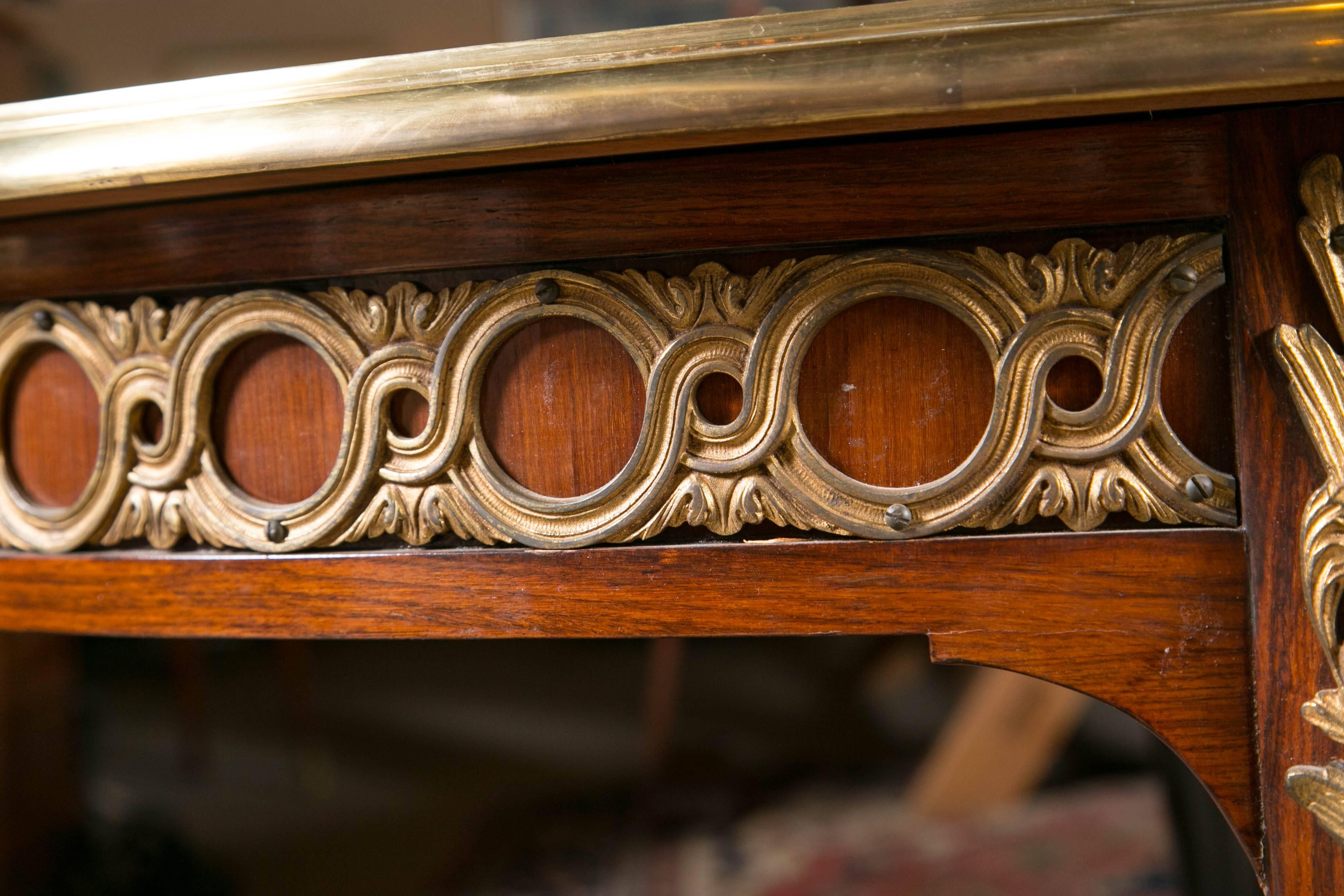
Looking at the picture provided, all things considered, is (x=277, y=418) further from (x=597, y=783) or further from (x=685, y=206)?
(x=597, y=783)

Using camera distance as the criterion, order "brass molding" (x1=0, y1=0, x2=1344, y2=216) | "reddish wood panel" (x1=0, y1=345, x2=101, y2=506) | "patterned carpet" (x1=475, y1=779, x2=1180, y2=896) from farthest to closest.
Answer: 1. "patterned carpet" (x1=475, y1=779, x2=1180, y2=896)
2. "reddish wood panel" (x1=0, y1=345, x2=101, y2=506)
3. "brass molding" (x1=0, y1=0, x2=1344, y2=216)

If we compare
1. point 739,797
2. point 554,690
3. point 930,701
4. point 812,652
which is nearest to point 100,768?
point 554,690

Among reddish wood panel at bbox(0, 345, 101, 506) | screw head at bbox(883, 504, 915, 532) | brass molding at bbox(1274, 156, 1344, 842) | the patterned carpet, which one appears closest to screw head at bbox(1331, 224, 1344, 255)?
brass molding at bbox(1274, 156, 1344, 842)

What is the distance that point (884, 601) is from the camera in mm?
275

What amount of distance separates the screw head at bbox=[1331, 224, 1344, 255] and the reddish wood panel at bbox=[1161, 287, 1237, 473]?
0.09ft

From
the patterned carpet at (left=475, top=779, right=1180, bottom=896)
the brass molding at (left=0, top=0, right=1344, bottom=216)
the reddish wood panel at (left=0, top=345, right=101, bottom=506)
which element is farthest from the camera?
the patterned carpet at (left=475, top=779, right=1180, bottom=896)

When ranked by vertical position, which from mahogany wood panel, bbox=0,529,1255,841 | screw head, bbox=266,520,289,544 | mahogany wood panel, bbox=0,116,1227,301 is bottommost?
mahogany wood panel, bbox=0,529,1255,841

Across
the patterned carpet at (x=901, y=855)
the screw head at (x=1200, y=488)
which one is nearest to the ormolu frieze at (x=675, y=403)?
the screw head at (x=1200, y=488)

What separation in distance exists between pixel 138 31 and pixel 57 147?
1.48 m

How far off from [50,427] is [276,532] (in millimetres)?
109

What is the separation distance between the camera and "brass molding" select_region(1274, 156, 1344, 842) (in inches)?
9.3

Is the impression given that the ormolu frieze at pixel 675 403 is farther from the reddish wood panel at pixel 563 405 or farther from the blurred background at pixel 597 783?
the blurred background at pixel 597 783

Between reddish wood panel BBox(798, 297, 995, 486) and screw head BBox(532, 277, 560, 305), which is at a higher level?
screw head BBox(532, 277, 560, 305)

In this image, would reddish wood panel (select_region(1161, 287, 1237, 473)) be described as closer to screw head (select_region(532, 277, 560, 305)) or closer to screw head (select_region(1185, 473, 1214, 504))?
screw head (select_region(1185, 473, 1214, 504))
